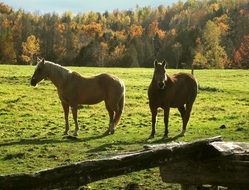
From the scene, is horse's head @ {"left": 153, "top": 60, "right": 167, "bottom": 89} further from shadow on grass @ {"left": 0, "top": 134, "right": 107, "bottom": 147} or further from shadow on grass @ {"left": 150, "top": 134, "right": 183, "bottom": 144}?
shadow on grass @ {"left": 0, "top": 134, "right": 107, "bottom": 147}

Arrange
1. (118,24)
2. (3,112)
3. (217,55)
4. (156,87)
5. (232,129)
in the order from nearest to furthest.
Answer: (156,87), (232,129), (3,112), (217,55), (118,24)

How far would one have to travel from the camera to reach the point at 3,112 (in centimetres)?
2572

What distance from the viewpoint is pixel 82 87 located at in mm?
20609

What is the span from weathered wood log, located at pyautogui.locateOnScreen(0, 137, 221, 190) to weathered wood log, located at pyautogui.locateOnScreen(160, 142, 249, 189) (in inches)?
6.4

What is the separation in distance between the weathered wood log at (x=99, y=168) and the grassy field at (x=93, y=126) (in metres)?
0.42

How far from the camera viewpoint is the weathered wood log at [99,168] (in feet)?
16.8

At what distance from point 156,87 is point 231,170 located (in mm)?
11288

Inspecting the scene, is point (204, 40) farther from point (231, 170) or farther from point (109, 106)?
point (231, 170)

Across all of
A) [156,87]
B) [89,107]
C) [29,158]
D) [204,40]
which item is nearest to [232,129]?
[156,87]

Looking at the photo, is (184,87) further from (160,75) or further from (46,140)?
(46,140)

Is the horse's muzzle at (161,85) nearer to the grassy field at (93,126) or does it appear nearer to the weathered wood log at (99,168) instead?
the grassy field at (93,126)

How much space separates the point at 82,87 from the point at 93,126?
2.25 m

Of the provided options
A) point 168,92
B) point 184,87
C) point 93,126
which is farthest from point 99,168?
point 93,126

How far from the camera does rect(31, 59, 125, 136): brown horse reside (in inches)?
804
